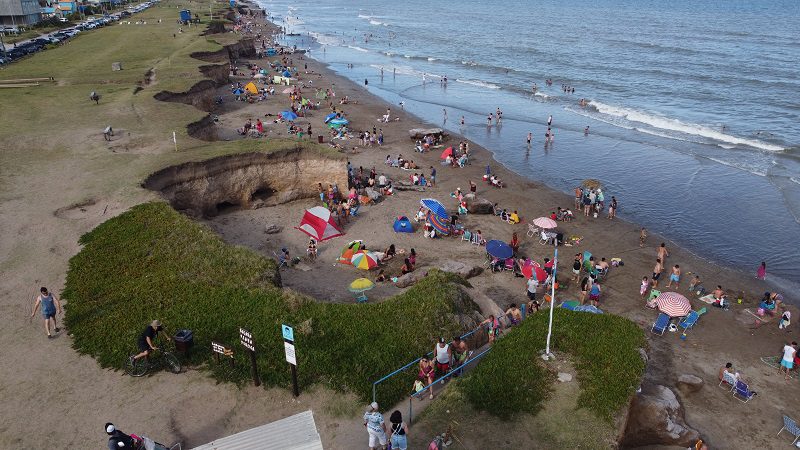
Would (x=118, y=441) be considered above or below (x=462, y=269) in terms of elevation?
above

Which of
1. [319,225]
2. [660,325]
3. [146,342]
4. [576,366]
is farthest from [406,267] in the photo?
[146,342]

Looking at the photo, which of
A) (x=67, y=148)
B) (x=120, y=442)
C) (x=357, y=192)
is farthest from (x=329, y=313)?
(x=67, y=148)

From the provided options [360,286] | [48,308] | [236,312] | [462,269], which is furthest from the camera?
[462,269]

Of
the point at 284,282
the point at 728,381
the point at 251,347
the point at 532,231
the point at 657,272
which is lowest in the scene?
the point at 728,381

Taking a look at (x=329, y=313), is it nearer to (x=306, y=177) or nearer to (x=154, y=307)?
(x=154, y=307)

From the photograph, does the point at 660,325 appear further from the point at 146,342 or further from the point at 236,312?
the point at 146,342

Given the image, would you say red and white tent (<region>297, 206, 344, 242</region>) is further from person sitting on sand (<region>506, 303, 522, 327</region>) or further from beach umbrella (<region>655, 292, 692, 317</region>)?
beach umbrella (<region>655, 292, 692, 317</region>)

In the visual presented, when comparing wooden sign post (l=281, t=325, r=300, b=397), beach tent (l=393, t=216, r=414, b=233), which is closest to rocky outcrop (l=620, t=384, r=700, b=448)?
wooden sign post (l=281, t=325, r=300, b=397)
